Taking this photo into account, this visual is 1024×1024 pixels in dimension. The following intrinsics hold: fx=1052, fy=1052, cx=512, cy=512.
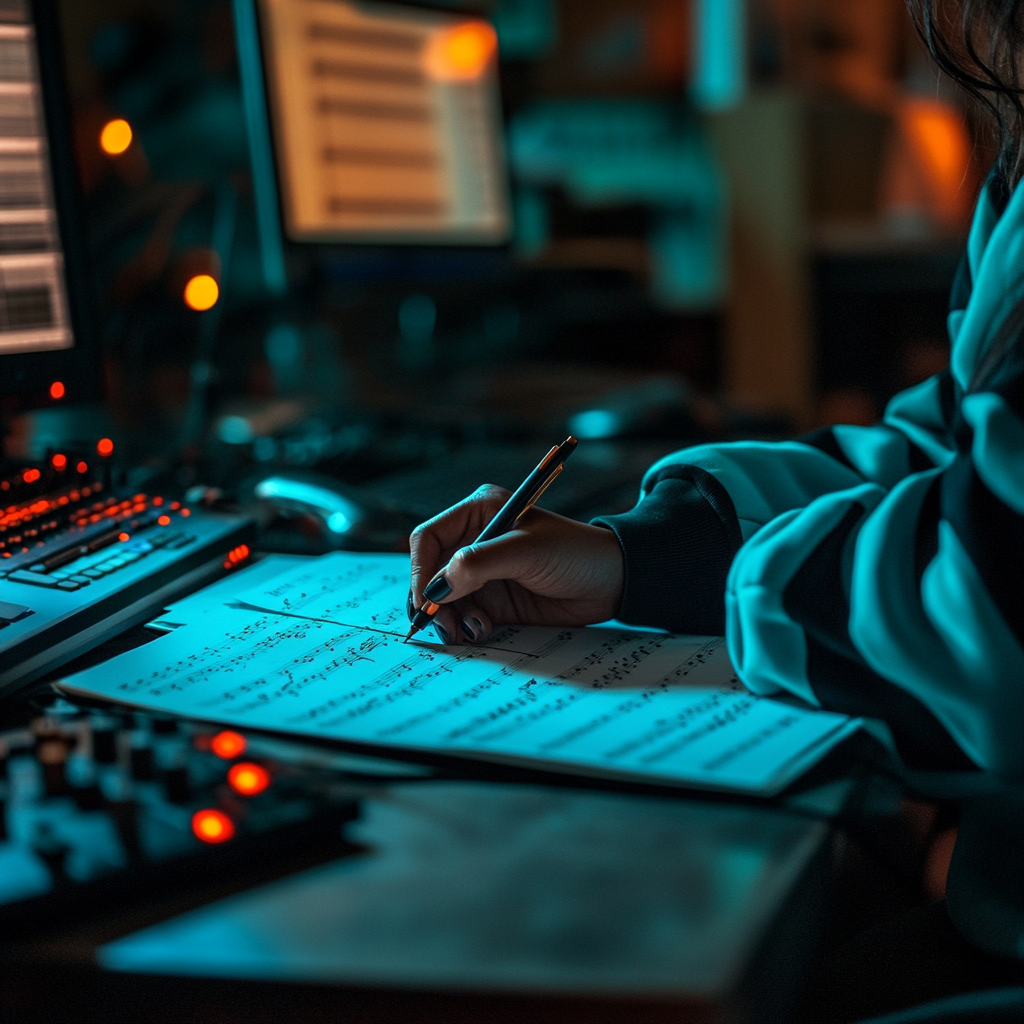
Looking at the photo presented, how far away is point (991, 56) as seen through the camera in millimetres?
610

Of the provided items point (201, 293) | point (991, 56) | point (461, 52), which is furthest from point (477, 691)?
point (461, 52)

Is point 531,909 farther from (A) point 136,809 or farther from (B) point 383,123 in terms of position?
(B) point 383,123

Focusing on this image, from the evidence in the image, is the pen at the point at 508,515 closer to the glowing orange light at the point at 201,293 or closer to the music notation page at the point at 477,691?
the music notation page at the point at 477,691

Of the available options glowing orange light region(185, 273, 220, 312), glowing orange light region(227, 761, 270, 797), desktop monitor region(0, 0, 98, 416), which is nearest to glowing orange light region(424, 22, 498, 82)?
glowing orange light region(185, 273, 220, 312)

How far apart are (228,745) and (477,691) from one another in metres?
0.12

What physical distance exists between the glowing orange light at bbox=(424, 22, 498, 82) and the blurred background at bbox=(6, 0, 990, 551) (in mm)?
29

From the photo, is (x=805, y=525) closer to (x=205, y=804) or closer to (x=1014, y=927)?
(x=1014, y=927)

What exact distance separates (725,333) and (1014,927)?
2.22 meters

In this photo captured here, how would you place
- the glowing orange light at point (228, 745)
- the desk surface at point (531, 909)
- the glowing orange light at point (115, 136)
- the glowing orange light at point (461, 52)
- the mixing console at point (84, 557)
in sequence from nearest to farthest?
the desk surface at point (531, 909)
the glowing orange light at point (228, 745)
the mixing console at point (84, 557)
the glowing orange light at point (115, 136)
the glowing orange light at point (461, 52)

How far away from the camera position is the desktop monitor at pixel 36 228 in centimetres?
76

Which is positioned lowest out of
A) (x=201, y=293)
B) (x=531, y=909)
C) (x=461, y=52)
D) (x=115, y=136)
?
(x=531, y=909)

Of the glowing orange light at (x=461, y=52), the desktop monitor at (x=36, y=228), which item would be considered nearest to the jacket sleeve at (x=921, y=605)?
the desktop monitor at (x=36, y=228)

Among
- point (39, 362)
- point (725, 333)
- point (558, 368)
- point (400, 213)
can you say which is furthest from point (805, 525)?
point (725, 333)

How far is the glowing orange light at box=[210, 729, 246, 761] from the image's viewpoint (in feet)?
1.31
